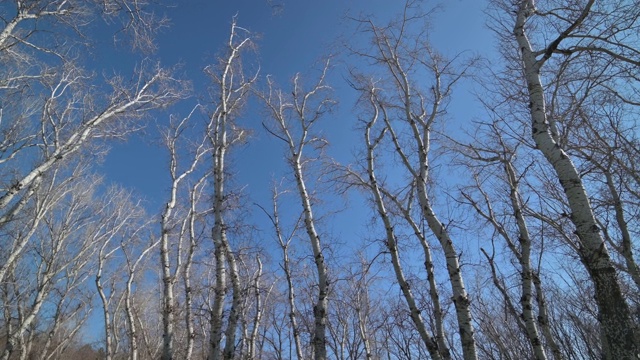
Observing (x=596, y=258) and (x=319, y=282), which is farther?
(x=319, y=282)

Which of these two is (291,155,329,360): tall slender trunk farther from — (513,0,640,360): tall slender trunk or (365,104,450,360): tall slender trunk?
(513,0,640,360): tall slender trunk

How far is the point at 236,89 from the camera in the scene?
10.2 m

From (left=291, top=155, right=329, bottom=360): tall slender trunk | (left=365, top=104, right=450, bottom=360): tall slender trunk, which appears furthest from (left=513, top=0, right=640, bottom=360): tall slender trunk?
(left=291, top=155, right=329, bottom=360): tall slender trunk

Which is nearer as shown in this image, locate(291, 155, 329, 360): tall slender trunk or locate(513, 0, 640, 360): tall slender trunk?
locate(513, 0, 640, 360): tall slender trunk

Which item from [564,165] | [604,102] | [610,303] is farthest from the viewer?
[604,102]

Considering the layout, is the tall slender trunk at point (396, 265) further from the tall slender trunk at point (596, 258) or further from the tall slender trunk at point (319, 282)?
the tall slender trunk at point (596, 258)

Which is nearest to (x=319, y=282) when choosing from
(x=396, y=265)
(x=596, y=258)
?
(x=396, y=265)

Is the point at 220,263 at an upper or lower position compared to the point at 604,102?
lower

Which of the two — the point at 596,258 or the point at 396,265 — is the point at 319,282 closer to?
the point at 396,265

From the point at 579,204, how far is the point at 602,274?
787 mm

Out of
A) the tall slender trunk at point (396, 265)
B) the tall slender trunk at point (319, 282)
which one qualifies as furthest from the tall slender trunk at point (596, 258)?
the tall slender trunk at point (319, 282)

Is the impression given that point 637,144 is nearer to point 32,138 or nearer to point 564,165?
point 564,165

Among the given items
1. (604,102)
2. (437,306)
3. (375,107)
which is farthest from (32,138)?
(604,102)

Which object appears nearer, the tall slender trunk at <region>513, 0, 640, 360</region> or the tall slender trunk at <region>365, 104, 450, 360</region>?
the tall slender trunk at <region>513, 0, 640, 360</region>
